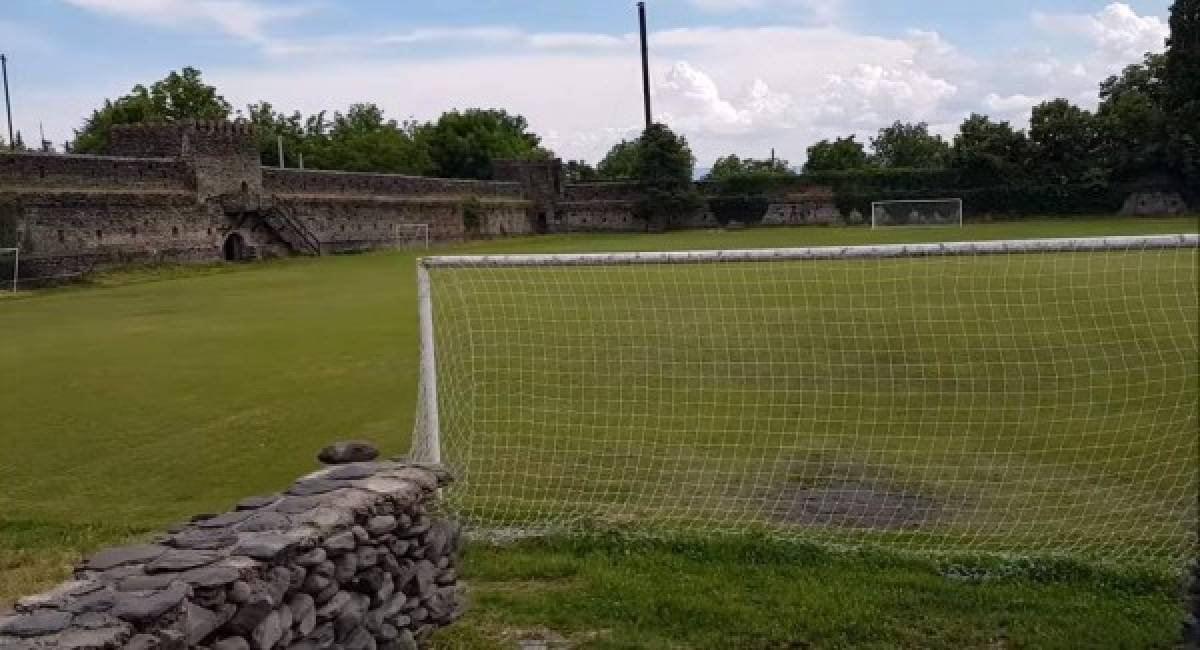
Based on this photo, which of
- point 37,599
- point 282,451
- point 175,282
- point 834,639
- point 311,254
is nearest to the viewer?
point 37,599

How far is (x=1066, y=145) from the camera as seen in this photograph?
144 ft

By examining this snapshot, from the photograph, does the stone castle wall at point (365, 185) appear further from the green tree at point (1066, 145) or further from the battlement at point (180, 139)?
the green tree at point (1066, 145)

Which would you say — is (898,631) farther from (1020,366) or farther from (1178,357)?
(1178,357)

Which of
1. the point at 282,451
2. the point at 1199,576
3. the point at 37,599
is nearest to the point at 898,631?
the point at 1199,576

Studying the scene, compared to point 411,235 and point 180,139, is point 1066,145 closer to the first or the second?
point 411,235

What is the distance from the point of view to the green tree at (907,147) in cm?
6625

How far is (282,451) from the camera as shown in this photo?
7668 mm

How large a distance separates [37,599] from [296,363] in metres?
8.41

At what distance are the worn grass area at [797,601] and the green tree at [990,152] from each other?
42.7m

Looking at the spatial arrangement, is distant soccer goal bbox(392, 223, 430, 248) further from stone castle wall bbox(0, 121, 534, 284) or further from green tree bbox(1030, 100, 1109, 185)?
green tree bbox(1030, 100, 1109, 185)

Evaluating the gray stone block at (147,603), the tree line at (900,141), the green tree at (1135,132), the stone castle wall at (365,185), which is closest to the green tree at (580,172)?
the tree line at (900,141)

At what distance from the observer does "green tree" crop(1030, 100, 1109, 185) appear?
43344mm

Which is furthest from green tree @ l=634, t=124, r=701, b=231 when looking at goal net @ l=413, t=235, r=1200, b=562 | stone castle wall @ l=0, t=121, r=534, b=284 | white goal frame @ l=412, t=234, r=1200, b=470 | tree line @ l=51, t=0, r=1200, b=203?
white goal frame @ l=412, t=234, r=1200, b=470

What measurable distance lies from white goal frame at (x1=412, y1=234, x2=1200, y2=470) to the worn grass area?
2.85 ft
